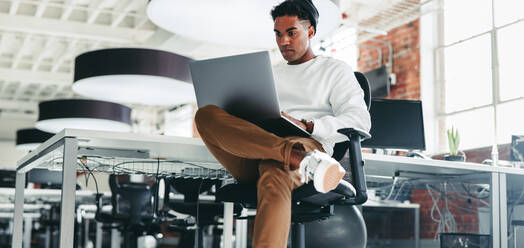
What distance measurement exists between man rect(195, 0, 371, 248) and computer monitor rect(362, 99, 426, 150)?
142 centimetres

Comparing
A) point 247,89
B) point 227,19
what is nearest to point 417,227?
point 227,19

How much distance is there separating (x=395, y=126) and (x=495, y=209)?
2.86 feet

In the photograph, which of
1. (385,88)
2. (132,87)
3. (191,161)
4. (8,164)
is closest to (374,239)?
(385,88)

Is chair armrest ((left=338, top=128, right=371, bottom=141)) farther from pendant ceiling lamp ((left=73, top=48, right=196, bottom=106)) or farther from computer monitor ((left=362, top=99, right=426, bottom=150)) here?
pendant ceiling lamp ((left=73, top=48, right=196, bottom=106))

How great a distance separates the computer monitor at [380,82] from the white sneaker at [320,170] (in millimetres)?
5281

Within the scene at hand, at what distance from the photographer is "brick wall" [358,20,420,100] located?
7027mm

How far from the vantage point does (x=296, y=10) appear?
2461 mm

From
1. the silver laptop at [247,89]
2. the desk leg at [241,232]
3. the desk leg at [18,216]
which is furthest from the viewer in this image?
the desk leg at [241,232]

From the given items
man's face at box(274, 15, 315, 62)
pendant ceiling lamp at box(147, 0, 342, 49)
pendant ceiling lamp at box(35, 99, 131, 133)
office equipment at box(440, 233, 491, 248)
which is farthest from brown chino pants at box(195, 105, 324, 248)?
pendant ceiling lamp at box(35, 99, 131, 133)

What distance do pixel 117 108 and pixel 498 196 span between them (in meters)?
5.73

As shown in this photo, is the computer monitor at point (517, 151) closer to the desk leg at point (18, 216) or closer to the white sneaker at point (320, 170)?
the white sneaker at point (320, 170)

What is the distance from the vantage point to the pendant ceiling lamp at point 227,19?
12.7 ft

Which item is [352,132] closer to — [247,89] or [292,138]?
[292,138]

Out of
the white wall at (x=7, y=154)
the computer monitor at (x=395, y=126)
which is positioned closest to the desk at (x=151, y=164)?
the computer monitor at (x=395, y=126)
